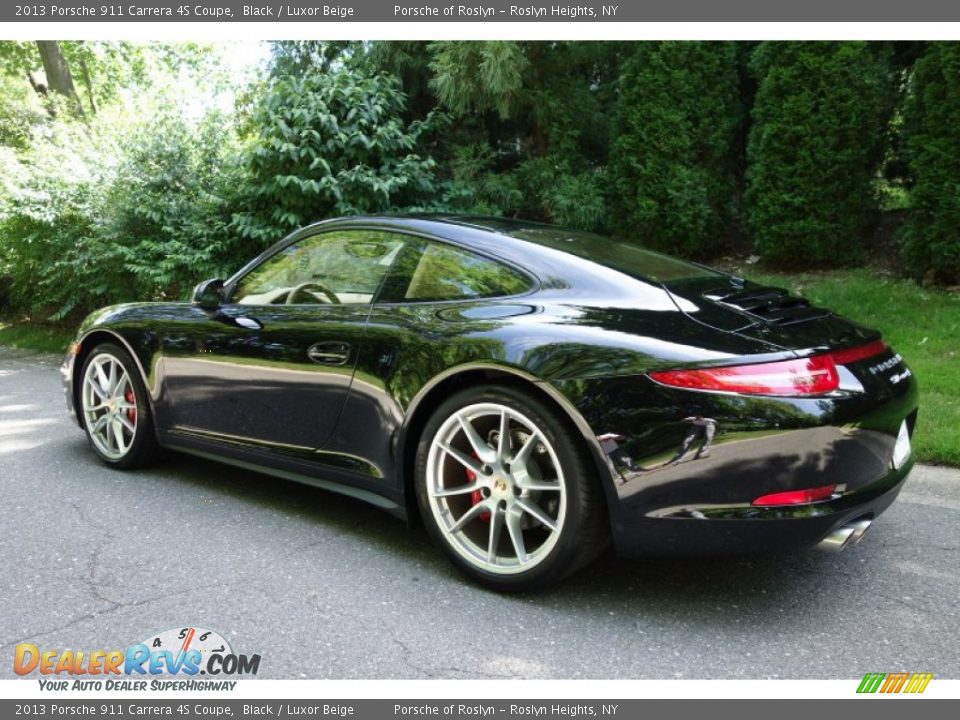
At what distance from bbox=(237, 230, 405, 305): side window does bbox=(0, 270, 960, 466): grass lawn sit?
2.88 meters

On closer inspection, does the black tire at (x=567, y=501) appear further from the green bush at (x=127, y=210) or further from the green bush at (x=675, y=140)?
the green bush at (x=127, y=210)

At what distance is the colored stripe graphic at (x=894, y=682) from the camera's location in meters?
2.26

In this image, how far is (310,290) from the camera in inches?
141

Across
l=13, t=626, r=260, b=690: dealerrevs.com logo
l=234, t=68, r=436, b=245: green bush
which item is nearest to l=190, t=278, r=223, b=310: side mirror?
l=13, t=626, r=260, b=690: dealerrevs.com logo

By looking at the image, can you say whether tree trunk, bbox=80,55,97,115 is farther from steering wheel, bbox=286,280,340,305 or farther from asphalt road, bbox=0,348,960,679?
asphalt road, bbox=0,348,960,679

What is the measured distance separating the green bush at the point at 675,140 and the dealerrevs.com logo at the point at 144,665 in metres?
6.34

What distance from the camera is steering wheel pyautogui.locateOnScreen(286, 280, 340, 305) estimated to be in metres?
3.46

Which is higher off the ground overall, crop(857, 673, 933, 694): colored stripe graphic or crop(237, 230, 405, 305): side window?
crop(237, 230, 405, 305): side window

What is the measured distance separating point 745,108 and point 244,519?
6928 mm

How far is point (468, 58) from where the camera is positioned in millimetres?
7984

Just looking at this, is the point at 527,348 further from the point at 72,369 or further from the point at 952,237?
the point at 952,237

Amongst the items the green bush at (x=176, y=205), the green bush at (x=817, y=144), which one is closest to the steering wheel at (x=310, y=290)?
the green bush at (x=176, y=205)

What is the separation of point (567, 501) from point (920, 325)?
499 centimetres
